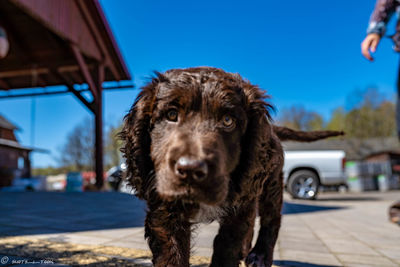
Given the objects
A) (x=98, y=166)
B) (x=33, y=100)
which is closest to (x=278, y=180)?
(x=98, y=166)

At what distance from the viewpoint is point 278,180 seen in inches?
101

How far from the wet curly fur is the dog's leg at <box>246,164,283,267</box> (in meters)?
0.52

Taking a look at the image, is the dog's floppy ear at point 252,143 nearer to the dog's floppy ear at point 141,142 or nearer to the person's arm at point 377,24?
the dog's floppy ear at point 141,142

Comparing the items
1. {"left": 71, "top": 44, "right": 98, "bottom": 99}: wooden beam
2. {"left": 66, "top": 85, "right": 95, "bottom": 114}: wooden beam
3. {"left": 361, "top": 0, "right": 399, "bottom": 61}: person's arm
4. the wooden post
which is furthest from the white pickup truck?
{"left": 361, "top": 0, "right": 399, "bottom": 61}: person's arm

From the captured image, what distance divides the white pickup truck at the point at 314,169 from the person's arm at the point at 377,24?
8.60 metres

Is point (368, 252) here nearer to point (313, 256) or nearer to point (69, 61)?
point (313, 256)

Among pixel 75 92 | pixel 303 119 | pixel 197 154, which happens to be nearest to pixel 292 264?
pixel 197 154

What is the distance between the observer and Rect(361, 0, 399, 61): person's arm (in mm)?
3637

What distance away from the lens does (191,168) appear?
1301mm

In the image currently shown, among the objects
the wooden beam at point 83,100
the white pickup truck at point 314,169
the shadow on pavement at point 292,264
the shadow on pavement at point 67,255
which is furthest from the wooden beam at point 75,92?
the shadow on pavement at point 292,264

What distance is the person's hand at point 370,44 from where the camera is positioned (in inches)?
143

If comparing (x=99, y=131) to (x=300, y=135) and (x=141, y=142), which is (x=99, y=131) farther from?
(x=141, y=142)

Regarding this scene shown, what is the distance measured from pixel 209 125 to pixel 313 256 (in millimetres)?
1932

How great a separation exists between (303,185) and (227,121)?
36.0ft
